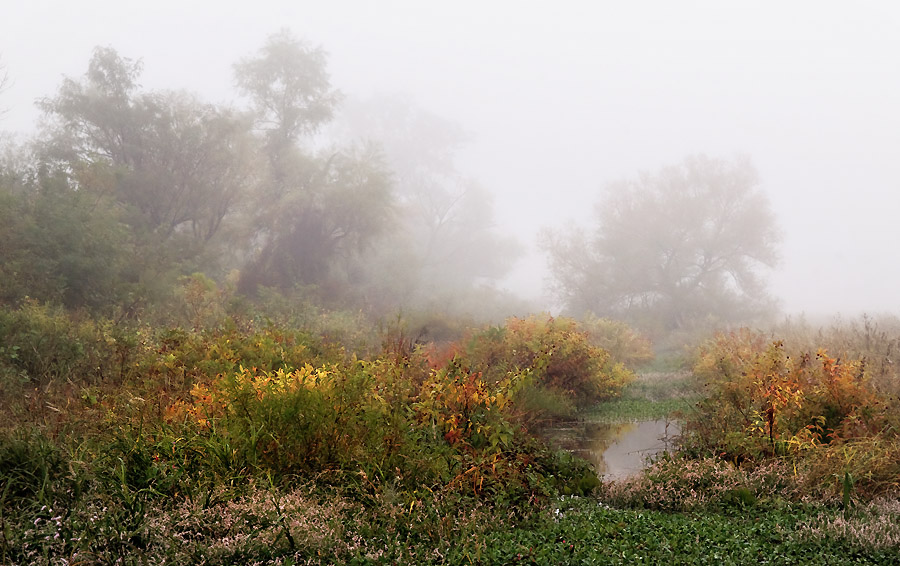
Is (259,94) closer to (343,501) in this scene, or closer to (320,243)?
(320,243)

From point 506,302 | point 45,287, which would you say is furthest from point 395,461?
point 506,302

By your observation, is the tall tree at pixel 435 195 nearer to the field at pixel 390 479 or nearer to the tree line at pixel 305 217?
the tree line at pixel 305 217

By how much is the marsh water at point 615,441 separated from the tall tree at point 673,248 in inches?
1075

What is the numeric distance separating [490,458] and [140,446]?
103 inches

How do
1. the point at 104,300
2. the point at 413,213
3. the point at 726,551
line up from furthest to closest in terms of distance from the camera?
→ the point at 413,213 < the point at 104,300 < the point at 726,551

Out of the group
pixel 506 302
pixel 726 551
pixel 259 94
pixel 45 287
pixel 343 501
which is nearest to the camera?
pixel 726 551

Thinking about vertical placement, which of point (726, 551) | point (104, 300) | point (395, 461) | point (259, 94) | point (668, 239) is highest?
point (259, 94)

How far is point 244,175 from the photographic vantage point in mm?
25828

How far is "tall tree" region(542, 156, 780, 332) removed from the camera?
36812 mm

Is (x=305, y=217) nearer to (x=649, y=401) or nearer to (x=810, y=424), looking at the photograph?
(x=649, y=401)

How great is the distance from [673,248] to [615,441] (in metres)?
31.0

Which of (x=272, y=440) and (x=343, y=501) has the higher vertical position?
(x=272, y=440)

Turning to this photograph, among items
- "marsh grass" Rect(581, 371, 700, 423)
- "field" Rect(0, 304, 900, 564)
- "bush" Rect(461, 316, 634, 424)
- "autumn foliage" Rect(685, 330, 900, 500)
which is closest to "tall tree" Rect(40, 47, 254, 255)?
"bush" Rect(461, 316, 634, 424)

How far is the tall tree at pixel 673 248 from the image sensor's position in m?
36.8
